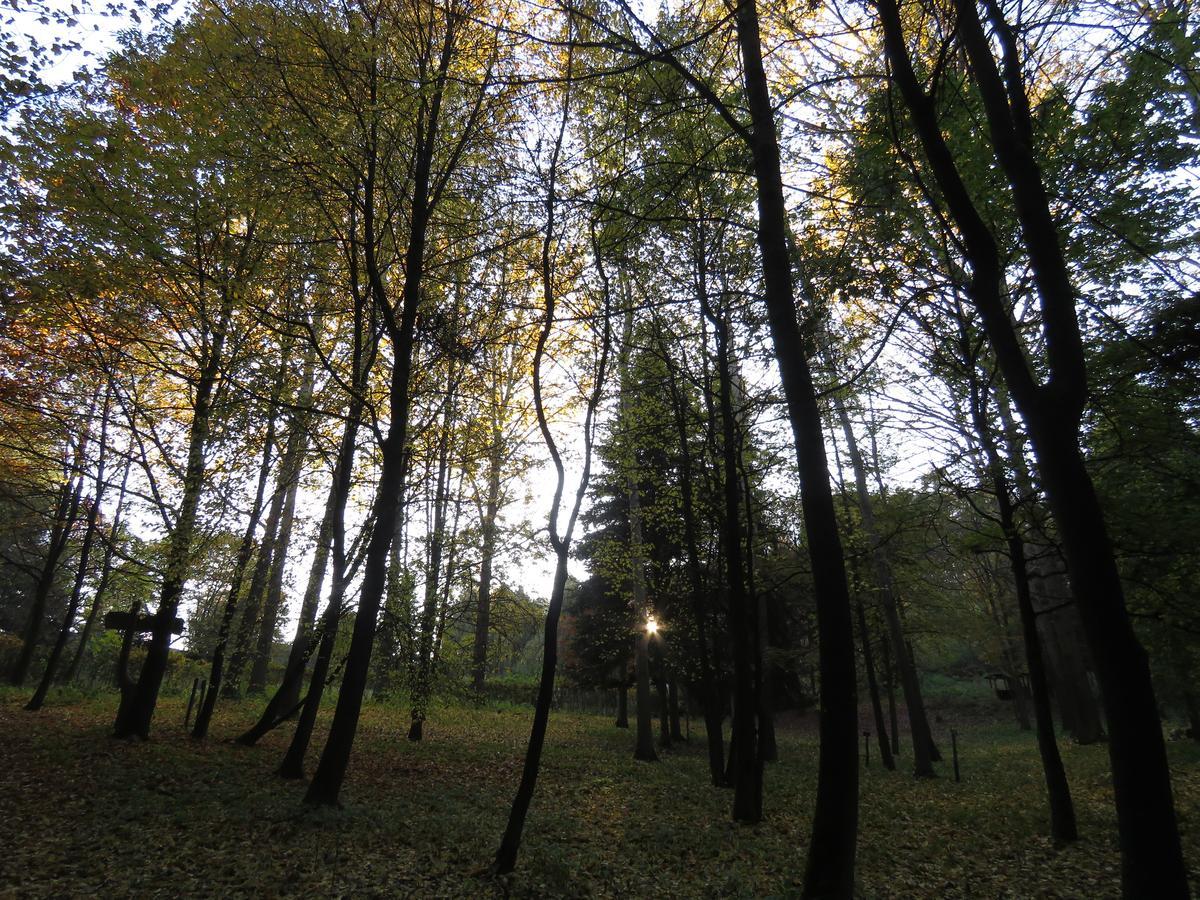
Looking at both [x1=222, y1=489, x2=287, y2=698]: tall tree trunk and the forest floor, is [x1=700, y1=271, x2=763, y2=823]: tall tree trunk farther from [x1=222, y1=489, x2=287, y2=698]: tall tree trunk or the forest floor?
[x1=222, y1=489, x2=287, y2=698]: tall tree trunk

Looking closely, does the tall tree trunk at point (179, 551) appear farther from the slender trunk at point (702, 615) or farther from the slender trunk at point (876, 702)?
the slender trunk at point (876, 702)

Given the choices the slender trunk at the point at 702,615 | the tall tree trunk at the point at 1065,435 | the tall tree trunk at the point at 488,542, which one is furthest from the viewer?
the tall tree trunk at the point at 488,542

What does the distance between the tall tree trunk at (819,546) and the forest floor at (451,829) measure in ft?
6.55

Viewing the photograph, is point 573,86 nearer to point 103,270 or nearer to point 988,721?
point 103,270

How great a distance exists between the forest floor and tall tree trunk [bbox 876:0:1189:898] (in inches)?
136

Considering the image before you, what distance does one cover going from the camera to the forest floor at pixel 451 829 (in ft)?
Answer: 17.7

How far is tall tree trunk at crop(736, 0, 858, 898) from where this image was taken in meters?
4.21

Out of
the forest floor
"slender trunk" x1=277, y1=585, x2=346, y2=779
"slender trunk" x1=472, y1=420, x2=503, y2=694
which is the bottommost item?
the forest floor

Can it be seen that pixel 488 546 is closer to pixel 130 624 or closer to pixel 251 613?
pixel 251 613

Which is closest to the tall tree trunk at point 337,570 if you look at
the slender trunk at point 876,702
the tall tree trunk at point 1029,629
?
the tall tree trunk at point 1029,629

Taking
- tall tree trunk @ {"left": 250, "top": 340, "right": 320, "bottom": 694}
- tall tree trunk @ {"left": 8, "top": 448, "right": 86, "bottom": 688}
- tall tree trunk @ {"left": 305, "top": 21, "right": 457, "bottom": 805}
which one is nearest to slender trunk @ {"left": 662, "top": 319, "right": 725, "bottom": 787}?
tall tree trunk @ {"left": 305, "top": 21, "right": 457, "bottom": 805}

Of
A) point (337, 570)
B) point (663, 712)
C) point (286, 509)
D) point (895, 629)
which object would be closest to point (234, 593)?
point (337, 570)

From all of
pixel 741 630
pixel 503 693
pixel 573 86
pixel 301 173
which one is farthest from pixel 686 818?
pixel 503 693

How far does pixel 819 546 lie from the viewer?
4.79m
